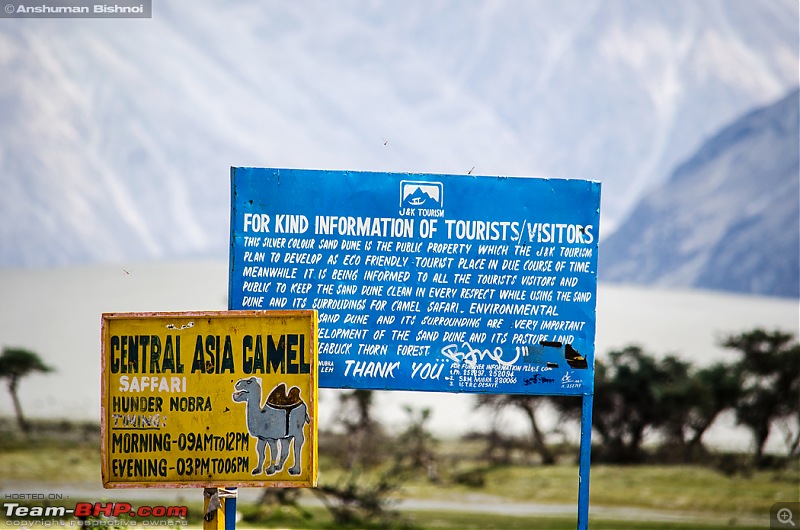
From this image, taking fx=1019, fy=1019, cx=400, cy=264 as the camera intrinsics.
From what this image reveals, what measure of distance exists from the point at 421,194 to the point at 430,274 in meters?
0.67

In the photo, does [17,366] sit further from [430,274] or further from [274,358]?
[274,358]

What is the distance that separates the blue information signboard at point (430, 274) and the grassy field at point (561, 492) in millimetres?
14102

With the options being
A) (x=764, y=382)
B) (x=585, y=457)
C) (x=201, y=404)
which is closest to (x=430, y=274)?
(x=585, y=457)

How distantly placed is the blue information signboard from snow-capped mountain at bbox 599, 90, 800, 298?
223 ft

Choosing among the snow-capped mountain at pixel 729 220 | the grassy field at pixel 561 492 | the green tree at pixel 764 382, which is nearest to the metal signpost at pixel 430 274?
the grassy field at pixel 561 492

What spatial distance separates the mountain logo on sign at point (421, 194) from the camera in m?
8.48

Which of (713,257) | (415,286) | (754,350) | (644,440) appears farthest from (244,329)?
(713,257)

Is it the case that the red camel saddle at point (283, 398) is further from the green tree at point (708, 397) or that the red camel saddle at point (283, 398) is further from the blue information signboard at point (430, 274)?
the green tree at point (708, 397)

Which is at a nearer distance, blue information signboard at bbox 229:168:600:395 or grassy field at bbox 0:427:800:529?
blue information signboard at bbox 229:168:600:395

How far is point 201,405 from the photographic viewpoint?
24.8ft

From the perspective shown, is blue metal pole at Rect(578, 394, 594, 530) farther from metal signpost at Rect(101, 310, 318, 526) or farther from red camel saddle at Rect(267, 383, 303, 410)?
red camel saddle at Rect(267, 383, 303, 410)

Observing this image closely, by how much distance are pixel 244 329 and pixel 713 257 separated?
73507 millimetres
